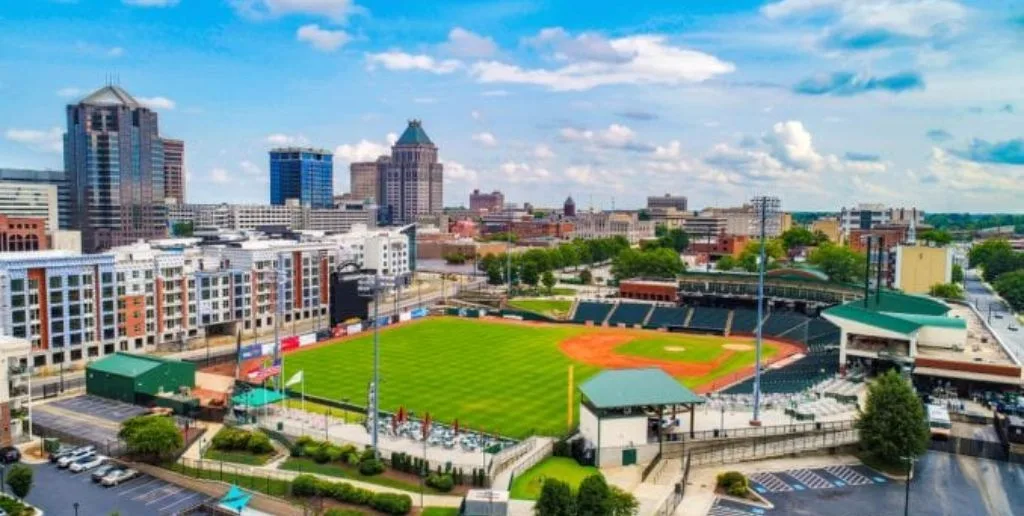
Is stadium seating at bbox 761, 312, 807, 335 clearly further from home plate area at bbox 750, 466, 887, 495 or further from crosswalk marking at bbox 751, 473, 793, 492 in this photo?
crosswalk marking at bbox 751, 473, 793, 492

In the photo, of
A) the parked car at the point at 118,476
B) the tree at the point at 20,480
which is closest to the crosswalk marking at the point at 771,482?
the parked car at the point at 118,476

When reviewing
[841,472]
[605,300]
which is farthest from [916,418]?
[605,300]

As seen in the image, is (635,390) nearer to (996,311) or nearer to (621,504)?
(621,504)

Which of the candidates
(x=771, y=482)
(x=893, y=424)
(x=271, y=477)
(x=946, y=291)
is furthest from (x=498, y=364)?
(x=946, y=291)

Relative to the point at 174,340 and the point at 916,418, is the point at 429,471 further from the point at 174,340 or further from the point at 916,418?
the point at 174,340

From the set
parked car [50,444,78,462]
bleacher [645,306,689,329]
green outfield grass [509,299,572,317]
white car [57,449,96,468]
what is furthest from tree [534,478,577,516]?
green outfield grass [509,299,572,317]

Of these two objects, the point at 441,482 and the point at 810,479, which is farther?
the point at 810,479
